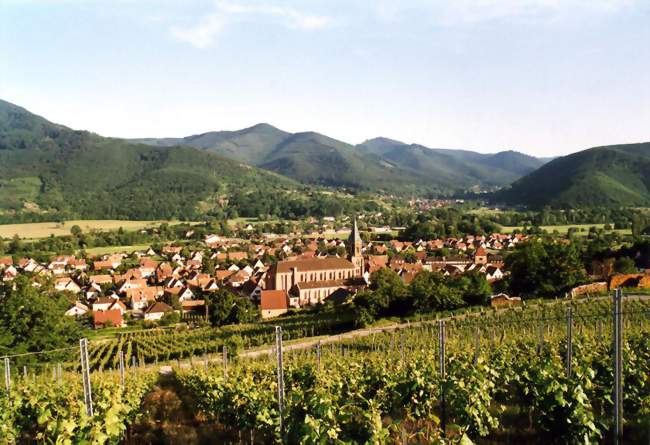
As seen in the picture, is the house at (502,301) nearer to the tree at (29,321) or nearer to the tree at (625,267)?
the tree at (625,267)

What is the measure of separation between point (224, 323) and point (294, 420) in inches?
1610

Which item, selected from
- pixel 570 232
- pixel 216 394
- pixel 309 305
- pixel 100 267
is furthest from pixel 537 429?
pixel 570 232

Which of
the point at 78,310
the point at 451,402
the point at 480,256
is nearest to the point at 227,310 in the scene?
the point at 78,310

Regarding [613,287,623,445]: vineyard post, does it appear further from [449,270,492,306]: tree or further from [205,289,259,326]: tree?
[205,289,259,326]: tree

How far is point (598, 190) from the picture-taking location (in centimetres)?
16675

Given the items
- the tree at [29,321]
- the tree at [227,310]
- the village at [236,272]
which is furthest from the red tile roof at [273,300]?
the tree at [29,321]

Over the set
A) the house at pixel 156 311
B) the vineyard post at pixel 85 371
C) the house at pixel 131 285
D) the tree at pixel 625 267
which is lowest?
the house at pixel 156 311

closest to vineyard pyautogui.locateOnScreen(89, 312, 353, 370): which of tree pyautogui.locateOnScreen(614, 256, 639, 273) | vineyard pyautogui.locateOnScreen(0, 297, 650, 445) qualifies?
vineyard pyautogui.locateOnScreen(0, 297, 650, 445)

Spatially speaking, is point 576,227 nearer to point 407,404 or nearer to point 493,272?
point 493,272

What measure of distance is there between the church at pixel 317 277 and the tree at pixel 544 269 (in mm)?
21928

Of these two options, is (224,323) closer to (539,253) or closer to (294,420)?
(539,253)

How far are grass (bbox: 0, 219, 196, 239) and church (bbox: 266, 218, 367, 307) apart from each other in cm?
8711

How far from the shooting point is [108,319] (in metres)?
53.5

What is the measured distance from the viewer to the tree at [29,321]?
31203mm
